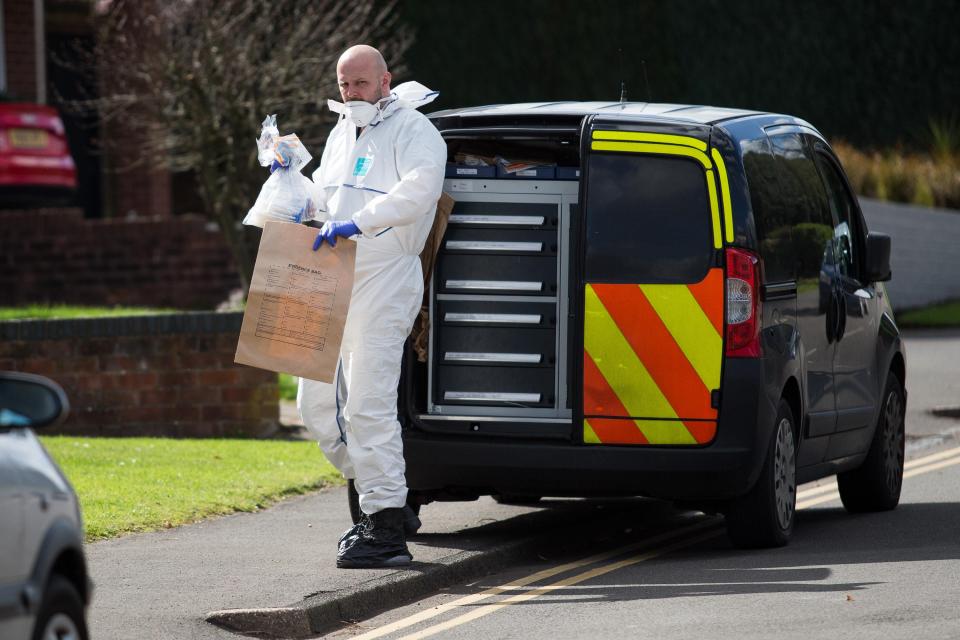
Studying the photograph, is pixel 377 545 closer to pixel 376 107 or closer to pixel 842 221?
pixel 376 107

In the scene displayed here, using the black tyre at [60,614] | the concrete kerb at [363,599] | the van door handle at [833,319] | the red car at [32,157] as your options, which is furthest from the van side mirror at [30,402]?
the red car at [32,157]

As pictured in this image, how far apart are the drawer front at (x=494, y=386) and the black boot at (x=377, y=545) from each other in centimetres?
88

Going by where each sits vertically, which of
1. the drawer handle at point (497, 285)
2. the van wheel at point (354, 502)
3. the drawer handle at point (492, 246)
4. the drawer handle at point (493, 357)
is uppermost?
the drawer handle at point (492, 246)

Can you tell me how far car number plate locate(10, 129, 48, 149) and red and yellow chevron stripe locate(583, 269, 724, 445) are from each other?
1135 cm

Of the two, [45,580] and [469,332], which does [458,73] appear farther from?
[45,580]

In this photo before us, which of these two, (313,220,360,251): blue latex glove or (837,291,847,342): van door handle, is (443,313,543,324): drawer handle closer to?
(313,220,360,251): blue latex glove

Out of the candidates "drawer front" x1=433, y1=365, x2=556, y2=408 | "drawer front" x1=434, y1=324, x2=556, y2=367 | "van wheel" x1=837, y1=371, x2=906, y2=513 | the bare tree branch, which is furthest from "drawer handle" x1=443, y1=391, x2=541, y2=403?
the bare tree branch

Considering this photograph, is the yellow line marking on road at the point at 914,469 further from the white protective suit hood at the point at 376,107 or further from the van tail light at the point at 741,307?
the white protective suit hood at the point at 376,107

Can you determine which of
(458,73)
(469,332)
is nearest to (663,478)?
(469,332)

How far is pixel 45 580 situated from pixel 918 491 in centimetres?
723

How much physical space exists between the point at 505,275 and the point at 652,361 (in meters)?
0.84

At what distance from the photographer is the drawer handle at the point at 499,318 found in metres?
8.56

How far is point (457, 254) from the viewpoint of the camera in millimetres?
8625

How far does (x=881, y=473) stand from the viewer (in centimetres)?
1005
